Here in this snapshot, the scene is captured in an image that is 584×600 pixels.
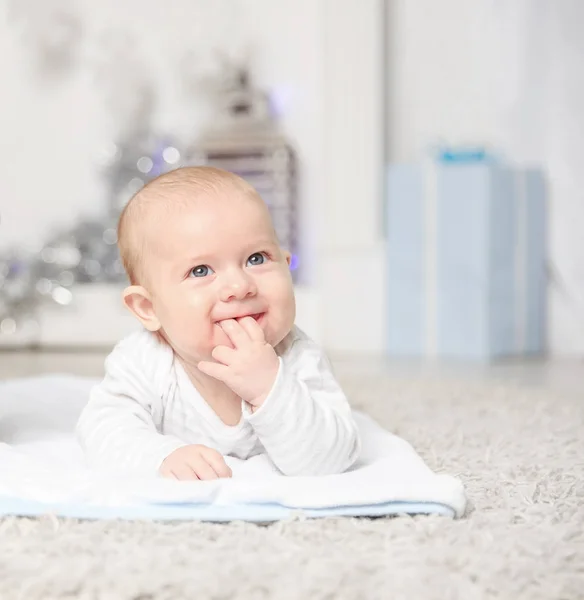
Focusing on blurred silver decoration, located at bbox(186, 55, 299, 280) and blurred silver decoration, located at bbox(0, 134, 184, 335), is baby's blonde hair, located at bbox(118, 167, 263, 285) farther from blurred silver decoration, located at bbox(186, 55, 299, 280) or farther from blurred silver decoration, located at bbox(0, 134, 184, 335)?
blurred silver decoration, located at bbox(0, 134, 184, 335)

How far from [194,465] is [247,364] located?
119 mm

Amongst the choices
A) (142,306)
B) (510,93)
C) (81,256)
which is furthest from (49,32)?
(142,306)

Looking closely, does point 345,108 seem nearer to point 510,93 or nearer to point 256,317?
point 510,93

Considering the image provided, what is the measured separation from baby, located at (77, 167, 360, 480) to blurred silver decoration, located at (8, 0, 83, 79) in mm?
2937

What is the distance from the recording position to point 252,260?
39.8 inches

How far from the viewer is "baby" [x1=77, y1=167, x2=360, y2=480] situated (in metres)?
0.92

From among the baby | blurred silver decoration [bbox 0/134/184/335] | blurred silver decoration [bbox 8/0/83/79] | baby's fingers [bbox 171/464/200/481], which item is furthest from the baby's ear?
blurred silver decoration [bbox 8/0/83/79]

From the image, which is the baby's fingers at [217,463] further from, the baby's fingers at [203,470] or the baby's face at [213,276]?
the baby's face at [213,276]

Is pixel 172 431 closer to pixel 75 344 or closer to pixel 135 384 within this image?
pixel 135 384

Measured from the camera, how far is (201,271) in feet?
3.26

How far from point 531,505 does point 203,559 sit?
0.37 metres

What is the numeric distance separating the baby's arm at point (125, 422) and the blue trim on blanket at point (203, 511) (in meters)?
0.11

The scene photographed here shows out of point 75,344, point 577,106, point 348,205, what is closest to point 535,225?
point 577,106

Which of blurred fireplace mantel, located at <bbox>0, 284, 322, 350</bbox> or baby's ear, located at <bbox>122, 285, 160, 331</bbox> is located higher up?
baby's ear, located at <bbox>122, 285, 160, 331</bbox>
